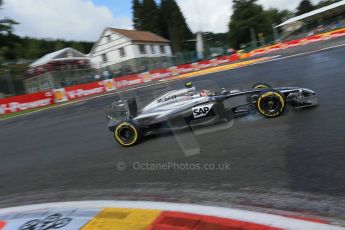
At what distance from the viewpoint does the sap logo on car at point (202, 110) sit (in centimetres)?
629

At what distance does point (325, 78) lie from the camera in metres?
9.23

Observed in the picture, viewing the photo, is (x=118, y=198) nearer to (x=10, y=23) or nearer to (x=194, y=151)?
(x=194, y=151)

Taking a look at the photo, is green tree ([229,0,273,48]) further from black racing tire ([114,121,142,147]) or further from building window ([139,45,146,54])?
black racing tire ([114,121,142,147])

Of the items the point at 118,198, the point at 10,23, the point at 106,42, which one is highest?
the point at 10,23

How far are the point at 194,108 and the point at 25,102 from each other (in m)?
19.0

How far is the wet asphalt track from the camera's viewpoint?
3512 mm

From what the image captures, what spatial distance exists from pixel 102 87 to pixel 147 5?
2275 inches

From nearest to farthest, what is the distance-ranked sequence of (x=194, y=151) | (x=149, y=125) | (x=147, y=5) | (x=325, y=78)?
1. (x=194, y=151)
2. (x=149, y=125)
3. (x=325, y=78)
4. (x=147, y=5)

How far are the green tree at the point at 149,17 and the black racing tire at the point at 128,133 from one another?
72.9 metres

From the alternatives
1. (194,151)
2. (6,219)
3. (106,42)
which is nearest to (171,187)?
(194,151)

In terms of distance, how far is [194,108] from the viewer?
6.36 meters

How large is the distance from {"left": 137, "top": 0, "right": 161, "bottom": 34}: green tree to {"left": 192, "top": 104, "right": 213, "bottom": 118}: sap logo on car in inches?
2884

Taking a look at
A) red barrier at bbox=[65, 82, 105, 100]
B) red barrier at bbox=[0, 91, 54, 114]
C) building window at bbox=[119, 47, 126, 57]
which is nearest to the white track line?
red barrier at bbox=[0, 91, 54, 114]

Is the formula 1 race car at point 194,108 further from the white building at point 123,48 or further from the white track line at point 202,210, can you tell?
the white building at point 123,48
